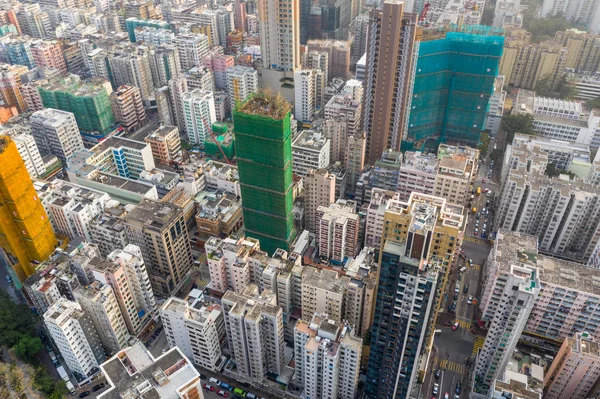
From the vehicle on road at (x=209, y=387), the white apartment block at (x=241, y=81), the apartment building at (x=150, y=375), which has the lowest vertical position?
the vehicle on road at (x=209, y=387)

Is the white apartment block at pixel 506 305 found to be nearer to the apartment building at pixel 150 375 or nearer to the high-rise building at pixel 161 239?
the apartment building at pixel 150 375

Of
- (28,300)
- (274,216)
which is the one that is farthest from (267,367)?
(28,300)

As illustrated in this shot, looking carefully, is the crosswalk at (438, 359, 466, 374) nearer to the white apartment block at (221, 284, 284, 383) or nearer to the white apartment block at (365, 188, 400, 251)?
the white apartment block at (365, 188, 400, 251)

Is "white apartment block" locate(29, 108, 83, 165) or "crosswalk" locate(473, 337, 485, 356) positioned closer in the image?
"crosswalk" locate(473, 337, 485, 356)

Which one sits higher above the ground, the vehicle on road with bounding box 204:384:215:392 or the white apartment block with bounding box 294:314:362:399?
the white apartment block with bounding box 294:314:362:399

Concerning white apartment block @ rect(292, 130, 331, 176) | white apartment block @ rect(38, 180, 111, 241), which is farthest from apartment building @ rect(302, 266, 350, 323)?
white apartment block @ rect(38, 180, 111, 241)

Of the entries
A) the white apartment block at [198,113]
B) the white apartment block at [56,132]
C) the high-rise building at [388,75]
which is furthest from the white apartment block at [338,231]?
the white apartment block at [56,132]
